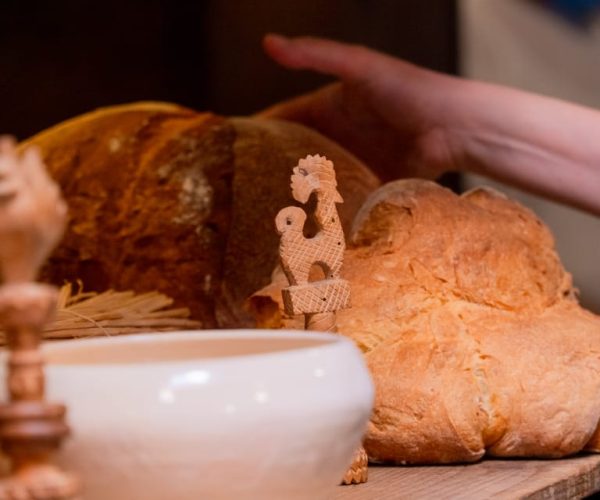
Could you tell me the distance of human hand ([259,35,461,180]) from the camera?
82.5 inches

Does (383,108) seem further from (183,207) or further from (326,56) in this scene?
(183,207)

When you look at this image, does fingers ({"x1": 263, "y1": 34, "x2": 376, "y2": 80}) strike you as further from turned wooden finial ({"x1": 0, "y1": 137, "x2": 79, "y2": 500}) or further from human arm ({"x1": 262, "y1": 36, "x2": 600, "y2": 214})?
turned wooden finial ({"x1": 0, "y1": 137, "x2": 79, "y2": 500})

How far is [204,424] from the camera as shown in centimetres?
70

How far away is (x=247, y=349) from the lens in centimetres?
87

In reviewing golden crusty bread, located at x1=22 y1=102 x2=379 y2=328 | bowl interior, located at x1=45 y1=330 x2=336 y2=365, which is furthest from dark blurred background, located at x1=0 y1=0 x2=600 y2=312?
bowl interior, located at x1=45 y1=330 x2=336 y2=365

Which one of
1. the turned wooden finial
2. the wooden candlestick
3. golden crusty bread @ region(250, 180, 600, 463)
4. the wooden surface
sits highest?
the turned wooden finial

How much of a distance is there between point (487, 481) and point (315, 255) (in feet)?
0.95

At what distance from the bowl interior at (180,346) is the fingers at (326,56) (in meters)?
1.30

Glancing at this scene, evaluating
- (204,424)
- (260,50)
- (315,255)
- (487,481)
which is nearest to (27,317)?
(204,424)

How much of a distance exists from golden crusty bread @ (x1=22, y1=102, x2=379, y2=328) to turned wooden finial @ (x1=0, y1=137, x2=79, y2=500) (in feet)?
3.36

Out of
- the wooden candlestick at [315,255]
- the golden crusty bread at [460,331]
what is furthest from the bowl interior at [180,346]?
the golden crusty bread at [460,331]

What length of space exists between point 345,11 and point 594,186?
0.70m

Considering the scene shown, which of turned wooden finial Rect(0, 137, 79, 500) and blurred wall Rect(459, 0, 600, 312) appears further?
blurred wall Rect(459, 0, 600, 312)

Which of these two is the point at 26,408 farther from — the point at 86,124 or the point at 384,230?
the point at 86,124
